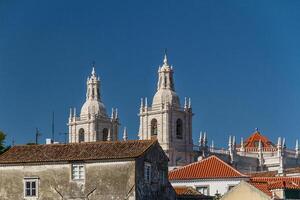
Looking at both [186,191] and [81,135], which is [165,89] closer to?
[81,135]

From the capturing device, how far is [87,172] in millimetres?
57938

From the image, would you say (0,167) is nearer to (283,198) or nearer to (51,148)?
(51,148)

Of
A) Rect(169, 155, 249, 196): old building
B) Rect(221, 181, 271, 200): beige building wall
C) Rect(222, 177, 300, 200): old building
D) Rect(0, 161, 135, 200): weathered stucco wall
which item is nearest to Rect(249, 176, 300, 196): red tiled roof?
Rect(222, 177, 300, 200): old building

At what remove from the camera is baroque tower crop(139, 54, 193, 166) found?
133375mm

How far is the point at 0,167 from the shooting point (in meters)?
60.1

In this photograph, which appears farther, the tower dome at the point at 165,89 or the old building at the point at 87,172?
the tower dome at the point at 165,89

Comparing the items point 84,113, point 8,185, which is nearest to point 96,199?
point 8,185

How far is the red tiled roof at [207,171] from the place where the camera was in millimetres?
72562

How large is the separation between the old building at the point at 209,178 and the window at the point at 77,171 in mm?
15638

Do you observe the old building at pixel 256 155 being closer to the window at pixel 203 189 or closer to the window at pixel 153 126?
the window at pixel 153 126

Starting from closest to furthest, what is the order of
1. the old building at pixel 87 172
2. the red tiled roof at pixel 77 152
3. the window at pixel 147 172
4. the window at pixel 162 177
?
the old building at pixel 87 172 < the red tiled roof at pixel 77 152 < the window at pixel 147 172 < the window at pixel 162 177

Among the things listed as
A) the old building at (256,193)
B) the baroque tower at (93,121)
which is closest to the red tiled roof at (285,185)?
the old building at (256,193)

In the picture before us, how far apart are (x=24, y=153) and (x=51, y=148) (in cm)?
192

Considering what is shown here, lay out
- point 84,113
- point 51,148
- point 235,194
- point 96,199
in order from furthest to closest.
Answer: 1. point 84,113
2. point 51,148
3. point 96,199
4. point 235,194
